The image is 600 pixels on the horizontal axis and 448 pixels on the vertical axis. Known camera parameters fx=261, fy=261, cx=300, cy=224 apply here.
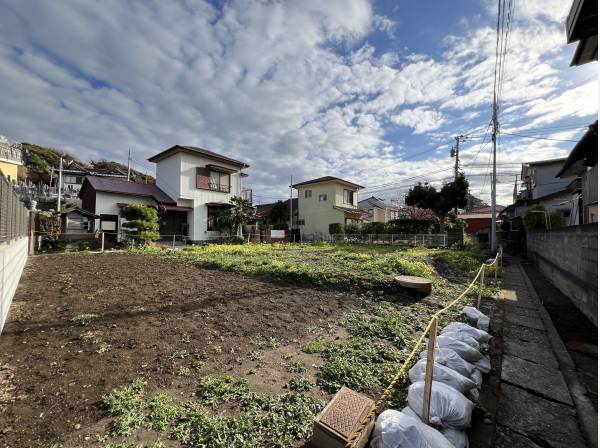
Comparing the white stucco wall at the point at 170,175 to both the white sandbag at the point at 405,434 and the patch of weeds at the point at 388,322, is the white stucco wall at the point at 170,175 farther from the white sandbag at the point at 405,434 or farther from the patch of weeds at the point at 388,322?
the white sandbag at the point at 405,434

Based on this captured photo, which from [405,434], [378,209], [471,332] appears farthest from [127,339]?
[378,209]

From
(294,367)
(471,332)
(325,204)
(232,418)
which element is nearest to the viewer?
(232,418)

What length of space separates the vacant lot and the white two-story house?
14.4 m

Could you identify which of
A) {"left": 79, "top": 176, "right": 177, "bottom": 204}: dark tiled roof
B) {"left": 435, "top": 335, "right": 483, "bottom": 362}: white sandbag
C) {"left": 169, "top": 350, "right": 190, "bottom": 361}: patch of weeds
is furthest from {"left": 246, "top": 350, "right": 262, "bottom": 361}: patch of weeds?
{"left": 79, "top": 176, "right": 177, "bottom": 204}: dark tiled roof

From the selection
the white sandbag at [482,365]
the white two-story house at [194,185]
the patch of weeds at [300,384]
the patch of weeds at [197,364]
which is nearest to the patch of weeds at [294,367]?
the patch of weeds at [300,384]

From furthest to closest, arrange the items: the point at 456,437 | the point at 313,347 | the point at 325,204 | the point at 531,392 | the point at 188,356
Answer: the point at 325,204 → the point at 313,347 → the point at 188,356 → the point at 531,392 → the point at 456,437

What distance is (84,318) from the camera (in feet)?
14.2

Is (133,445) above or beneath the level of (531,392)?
above

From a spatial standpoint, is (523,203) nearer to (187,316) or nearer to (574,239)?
(574,239)

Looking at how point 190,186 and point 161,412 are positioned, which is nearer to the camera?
point 161,412

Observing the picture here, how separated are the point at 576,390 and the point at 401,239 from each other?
20.9m

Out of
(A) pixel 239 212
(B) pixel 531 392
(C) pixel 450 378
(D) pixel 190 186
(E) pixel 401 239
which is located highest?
(D) pixel 190 186

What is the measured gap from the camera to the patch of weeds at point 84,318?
166 inches

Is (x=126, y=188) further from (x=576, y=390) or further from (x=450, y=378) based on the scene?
(x=576, y=390)
